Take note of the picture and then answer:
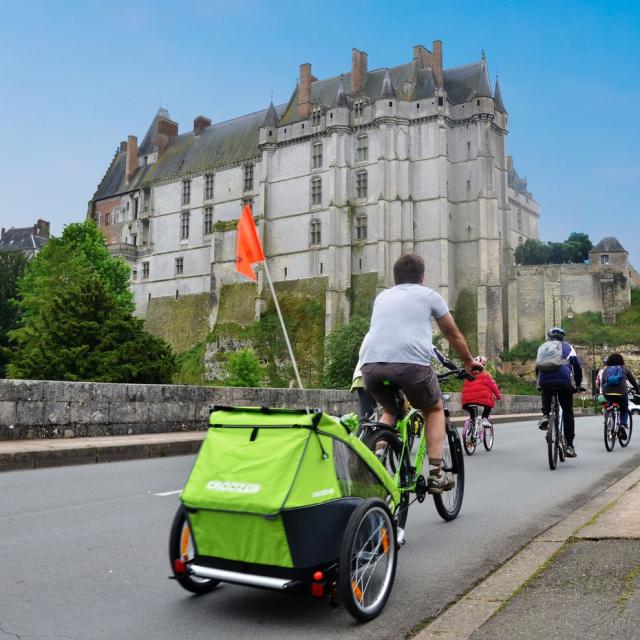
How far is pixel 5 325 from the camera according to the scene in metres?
45.8

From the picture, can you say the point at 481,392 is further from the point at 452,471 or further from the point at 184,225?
the point at 184,225

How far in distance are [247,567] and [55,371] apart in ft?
80.8

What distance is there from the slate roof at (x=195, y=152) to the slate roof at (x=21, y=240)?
2140cm

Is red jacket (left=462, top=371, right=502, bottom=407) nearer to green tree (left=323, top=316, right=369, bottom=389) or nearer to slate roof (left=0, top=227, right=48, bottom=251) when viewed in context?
green tree (left=323, top=316, right=369, bottom=389)

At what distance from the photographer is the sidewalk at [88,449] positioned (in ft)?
32.0

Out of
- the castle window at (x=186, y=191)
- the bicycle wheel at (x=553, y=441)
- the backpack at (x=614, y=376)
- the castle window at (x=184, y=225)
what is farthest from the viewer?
the castle window at (x=186, y=191)

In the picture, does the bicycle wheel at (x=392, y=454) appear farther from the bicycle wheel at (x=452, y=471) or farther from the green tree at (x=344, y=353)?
the green tree at (x=344, y=353)

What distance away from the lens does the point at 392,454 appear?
16.1ft

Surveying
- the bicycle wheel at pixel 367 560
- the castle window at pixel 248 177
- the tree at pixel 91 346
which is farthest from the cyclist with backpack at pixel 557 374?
the castle window at pixel 248 177

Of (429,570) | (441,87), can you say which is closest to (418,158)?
(441,87)

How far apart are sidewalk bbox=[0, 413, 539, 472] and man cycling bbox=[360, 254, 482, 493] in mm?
6130

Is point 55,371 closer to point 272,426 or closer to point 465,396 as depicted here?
point 465,396

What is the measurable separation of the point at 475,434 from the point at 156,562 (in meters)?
9.15

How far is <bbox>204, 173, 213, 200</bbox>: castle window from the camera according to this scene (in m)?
76.9
